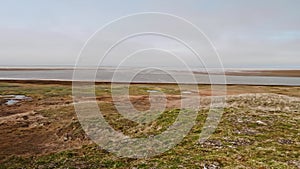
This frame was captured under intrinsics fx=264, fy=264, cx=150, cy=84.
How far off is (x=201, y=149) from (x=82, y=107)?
80.2ft

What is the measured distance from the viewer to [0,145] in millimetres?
22219

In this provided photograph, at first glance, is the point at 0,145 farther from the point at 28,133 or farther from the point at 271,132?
the point at 271,132

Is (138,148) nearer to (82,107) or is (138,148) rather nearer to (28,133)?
(28,133)

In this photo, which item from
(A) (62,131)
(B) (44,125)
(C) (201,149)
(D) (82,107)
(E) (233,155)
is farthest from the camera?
(D) (82,107)

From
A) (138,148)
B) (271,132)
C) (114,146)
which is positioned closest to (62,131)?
(114,146)

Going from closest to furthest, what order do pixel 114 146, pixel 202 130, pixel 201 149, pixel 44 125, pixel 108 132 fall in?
1. pixel 201 149
2. pixel 114 146
3. pixel 202 130
4. pixel 108 132
5. pixel 44 125

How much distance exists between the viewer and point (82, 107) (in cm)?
3781

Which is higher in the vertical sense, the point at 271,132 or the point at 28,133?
the point at 271,132

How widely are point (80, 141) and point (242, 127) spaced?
13.5 m

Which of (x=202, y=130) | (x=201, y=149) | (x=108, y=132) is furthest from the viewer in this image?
(x=108, y=132)

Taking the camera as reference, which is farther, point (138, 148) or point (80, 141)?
point (80, 141)

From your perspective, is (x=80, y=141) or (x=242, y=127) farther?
(x=80, y=141)

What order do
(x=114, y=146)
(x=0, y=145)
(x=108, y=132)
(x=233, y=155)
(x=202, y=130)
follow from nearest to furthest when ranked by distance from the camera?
(x=233, y=155) < (x=114, y=146) < (x=202, y=130) < (x=0, y=145) < (x=108, y=132)

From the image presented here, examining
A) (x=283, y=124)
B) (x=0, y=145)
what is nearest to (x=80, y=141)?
(x=0, y=145)
